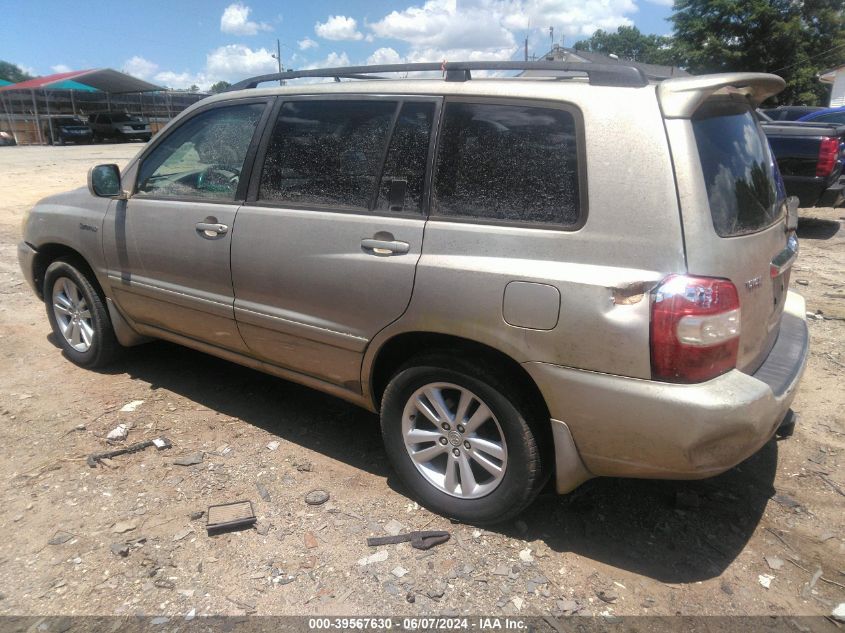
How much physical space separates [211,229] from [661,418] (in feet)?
8.04

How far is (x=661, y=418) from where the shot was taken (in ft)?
7.79

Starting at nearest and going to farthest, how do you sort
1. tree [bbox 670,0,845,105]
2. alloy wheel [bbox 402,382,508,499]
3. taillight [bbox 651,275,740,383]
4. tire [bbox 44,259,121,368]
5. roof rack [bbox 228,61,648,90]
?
taillight [bbox 651,275,740,383], roof rack [bbox 228,61,648,90], alloy wheel [bbox 402,382,508,499], tire [bbox 44,259,121,368], tree [bbox 670,0,845,105]

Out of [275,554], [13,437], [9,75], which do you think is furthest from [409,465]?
[9,75]

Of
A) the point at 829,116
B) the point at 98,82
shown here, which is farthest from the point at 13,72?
the point at 829,116

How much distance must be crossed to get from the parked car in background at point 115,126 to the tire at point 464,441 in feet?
112

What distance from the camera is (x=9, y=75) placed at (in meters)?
101

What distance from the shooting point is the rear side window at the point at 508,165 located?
2592 millimetres

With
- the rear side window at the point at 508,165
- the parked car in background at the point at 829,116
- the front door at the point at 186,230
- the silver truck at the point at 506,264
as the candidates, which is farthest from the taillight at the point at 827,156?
the front door at the point at 186,230

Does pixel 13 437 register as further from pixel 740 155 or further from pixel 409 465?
pixel 740 155

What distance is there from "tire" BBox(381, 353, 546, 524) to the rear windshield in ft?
3.46

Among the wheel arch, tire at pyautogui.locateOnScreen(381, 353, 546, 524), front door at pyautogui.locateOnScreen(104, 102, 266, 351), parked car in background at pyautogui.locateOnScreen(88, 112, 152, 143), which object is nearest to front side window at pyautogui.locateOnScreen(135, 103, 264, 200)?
front door at pyautogui.locateOnScreen(104, 102, 266, 351)

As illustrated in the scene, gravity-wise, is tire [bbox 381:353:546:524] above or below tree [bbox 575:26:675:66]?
below

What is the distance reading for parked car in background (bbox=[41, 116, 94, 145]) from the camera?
3231cm

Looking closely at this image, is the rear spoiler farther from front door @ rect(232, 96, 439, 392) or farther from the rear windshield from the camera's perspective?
front door @ rect(232, 96, 439, 392)
